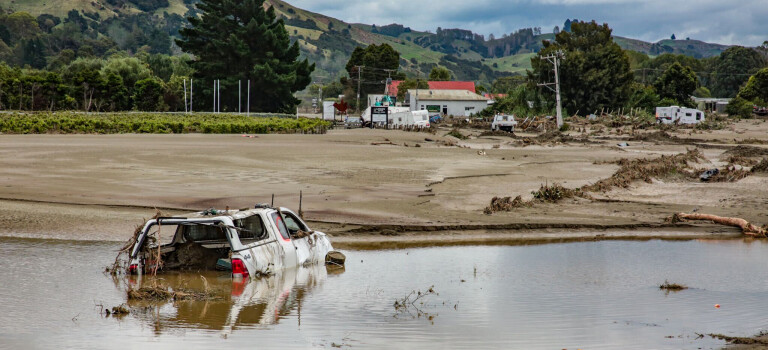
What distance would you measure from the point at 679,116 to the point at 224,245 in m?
76.8

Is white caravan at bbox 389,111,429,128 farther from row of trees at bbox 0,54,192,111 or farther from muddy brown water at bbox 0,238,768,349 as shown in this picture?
muddy brown water at bbox 0,238,768,349

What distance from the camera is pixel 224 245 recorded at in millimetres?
13984

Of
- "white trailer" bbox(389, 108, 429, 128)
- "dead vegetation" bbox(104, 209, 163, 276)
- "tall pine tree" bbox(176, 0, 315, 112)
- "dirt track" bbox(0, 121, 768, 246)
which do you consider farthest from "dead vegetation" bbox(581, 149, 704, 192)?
"tall pine tree" bbox(176, 0, 315, 112)

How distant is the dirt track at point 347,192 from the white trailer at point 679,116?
46.1 metres

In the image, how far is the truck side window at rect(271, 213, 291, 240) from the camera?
14.1 meters

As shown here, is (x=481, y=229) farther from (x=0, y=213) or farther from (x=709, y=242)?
(x=0, y=213)

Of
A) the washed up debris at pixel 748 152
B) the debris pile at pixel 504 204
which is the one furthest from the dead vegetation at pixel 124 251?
the washed up debris at pixel 748 152

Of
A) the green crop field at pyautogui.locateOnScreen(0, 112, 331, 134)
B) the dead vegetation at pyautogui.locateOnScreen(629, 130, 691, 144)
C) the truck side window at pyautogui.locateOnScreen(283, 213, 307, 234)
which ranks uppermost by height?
the green crop field at pyautogui.locateOnScreen(0, 112, 331, 134)

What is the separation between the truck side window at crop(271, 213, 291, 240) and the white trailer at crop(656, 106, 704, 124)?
73835 millimetres

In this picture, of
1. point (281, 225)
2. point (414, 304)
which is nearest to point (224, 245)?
point (281, 225)

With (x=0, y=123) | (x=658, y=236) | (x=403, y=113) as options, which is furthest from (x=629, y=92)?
(x=658, y=236)

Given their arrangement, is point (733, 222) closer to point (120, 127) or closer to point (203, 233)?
point (203, 233)

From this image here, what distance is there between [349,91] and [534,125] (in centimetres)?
7861

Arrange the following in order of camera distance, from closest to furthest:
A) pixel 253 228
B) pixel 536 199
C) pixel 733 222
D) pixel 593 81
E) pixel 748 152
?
1. pixel 253 228
2. pixel 733 222
3. pixel 536 199
4. pixel 748 152
5. pixel 593 81
